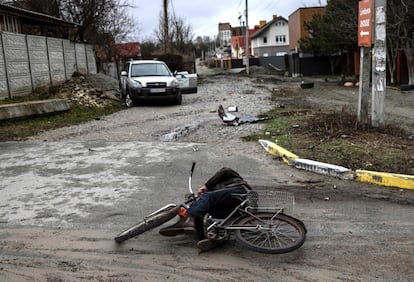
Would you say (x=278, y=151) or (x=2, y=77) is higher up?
(x=2, y=77)

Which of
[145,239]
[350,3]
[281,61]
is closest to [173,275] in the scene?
[145,239]

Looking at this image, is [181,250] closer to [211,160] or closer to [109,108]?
[211,160]

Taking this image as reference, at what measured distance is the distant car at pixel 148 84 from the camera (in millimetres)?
17234

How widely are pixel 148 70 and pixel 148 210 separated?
13.5 meters

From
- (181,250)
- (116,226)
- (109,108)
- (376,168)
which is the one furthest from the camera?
(109,108)

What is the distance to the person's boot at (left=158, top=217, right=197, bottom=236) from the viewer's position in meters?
4.45

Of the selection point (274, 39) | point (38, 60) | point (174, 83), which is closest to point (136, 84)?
point (174, 83)

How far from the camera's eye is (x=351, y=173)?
253 inches

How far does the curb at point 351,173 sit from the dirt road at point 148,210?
13cm

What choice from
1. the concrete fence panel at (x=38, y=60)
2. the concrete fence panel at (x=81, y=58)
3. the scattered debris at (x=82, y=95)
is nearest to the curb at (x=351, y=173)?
the scattered debris at (x=82, y=95)

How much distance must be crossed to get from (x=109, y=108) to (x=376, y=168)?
12.2 m

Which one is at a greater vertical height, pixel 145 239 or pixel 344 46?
pixel 344 46

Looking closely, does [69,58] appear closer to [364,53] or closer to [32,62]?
[32,62]

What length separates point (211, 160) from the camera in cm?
793
